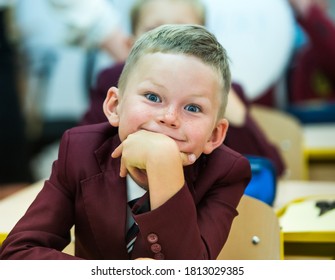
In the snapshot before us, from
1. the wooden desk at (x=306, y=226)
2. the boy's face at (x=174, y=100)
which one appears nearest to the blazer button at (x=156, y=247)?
the boy's face at (x=174, y=100)

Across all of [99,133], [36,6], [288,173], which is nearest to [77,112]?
[36,6]

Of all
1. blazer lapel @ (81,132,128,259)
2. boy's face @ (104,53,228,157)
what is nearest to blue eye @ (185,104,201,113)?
boy's face @ (104,53,228,157)

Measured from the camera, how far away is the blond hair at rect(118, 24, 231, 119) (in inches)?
28.1

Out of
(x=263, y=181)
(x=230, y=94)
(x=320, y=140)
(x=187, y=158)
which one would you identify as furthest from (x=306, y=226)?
(x=320, y=140)

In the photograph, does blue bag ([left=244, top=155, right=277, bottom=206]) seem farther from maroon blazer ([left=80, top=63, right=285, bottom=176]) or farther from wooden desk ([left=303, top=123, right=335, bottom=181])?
wooden desk ([left=303, top=123, right=335, bottom=181])

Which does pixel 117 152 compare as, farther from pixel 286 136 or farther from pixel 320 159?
pixel 320 159

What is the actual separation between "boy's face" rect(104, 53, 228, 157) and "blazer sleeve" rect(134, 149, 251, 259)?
0.17 feet

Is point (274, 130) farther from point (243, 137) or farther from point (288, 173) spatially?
point (243, 137)

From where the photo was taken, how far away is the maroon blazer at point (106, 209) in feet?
2.34

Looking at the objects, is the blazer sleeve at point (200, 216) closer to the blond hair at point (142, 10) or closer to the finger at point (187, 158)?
the finger at point (187, 158)

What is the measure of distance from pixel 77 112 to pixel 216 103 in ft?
6.31

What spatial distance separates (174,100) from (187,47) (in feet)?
0.19

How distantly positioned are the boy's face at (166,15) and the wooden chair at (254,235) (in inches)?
14.4
